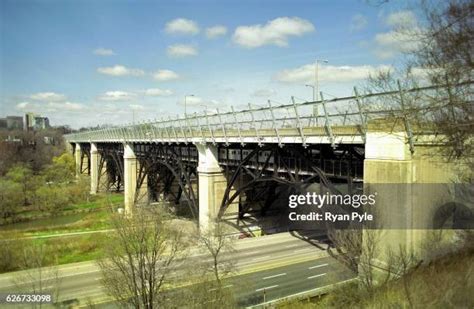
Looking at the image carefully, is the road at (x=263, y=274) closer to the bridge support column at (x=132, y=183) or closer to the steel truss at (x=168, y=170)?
the steel truss at (x=168, y=170)

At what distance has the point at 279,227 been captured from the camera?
30.4 metres

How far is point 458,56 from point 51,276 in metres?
19.2

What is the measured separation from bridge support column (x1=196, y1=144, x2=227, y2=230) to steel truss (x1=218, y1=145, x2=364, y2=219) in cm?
52

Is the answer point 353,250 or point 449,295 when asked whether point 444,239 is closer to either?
point 353,250

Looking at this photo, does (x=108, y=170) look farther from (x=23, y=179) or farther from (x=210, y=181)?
(x=210, y=181)

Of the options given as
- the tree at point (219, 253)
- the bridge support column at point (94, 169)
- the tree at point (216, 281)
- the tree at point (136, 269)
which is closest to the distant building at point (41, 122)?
the bridge support column at point (94, 169)

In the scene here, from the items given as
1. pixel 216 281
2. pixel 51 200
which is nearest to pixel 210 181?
pixel 216 281

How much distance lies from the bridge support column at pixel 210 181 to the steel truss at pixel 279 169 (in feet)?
1.71

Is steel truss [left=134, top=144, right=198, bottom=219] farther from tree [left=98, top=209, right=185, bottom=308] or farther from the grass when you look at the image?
tree [left=98, top=209, right=185, bottom=308]

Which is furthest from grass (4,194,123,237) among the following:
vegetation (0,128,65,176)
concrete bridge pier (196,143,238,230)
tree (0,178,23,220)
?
vegetation (0,128,65,176)

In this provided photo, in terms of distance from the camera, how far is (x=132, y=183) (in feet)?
155

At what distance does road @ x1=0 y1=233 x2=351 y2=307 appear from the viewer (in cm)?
1836

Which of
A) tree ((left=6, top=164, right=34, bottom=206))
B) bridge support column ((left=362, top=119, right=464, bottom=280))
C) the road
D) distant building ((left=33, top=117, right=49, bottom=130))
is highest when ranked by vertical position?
distant building ((left=33, top=117, right=49, bottom=130))

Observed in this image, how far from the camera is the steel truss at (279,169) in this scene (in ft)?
59.1
